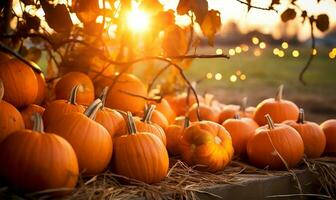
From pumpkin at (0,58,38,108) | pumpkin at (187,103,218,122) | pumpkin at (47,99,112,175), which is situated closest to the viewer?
pumpkin at (47,99,112,175)

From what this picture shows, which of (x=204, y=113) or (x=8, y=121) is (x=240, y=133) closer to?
(x=204, y=113)

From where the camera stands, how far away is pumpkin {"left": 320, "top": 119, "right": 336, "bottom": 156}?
2.56 meters

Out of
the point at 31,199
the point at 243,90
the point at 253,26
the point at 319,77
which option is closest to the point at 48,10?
the point at 31,199

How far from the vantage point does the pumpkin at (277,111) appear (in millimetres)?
2676

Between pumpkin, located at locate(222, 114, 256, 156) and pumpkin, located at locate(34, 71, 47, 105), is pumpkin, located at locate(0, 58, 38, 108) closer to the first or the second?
pumpkin, located at locate(34, 71, 47, 105)

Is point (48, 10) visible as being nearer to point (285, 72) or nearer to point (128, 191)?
point (128, 191)

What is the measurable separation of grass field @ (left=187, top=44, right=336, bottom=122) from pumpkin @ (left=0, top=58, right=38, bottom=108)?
435 centimetres

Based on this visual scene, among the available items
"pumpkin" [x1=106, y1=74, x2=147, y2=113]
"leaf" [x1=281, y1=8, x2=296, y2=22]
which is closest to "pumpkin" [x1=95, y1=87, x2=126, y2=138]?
"pumpkin" [x1=106, y1=74, x2=147, y2=113]

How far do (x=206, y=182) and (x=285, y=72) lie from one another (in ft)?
39.8

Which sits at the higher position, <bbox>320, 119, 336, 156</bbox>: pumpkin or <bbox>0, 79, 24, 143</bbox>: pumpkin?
<bbox>0, 79, 24, 143</bbox>: pumpkin

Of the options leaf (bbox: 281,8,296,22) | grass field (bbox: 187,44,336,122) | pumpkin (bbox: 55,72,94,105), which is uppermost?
leaf (bbox: 281,8,296,22)

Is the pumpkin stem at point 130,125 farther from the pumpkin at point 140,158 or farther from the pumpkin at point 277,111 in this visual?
the pumpkin at point 277,111

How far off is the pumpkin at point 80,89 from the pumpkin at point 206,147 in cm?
61

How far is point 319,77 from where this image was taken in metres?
12.4
